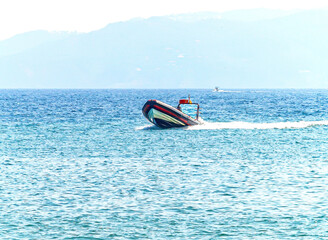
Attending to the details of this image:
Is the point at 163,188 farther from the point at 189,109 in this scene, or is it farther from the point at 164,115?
the point at 189,109

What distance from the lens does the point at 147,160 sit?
32.5m

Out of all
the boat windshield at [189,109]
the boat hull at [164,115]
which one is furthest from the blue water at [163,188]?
the boat windshield at [189,109]

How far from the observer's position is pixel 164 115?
4941cm

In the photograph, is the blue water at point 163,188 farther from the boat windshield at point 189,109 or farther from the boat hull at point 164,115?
the boat windshield at point 189,109

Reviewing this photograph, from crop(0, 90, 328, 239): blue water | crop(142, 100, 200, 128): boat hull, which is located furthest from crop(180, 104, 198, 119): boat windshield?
crop(0, 90, 328, 239): blue water

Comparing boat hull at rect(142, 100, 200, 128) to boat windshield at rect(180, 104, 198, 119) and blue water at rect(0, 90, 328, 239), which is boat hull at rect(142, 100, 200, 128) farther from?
blue water at rect(0, 90, 328, 239)

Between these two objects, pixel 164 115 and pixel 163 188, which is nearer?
pixel 163 188

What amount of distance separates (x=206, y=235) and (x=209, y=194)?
5.37 m

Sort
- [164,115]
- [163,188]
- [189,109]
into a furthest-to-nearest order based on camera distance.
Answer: [189,109], [164,115], [163,188]

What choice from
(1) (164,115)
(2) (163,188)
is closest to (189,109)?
(1) (164,115)

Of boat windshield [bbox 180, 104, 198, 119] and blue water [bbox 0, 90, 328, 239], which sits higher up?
boat windshield [bbox 180, 104, 198, 119]

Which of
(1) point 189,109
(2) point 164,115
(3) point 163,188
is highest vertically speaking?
(1) point 189,109

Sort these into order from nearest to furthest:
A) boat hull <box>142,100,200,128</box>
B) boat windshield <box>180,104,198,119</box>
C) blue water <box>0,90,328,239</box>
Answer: blue water <box>0,90,328,239</box>, boat hull <box>142,100,200,128</box>, boat windshield <box>180,104,198,119</box>

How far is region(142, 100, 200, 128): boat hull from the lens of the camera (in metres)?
48.3
